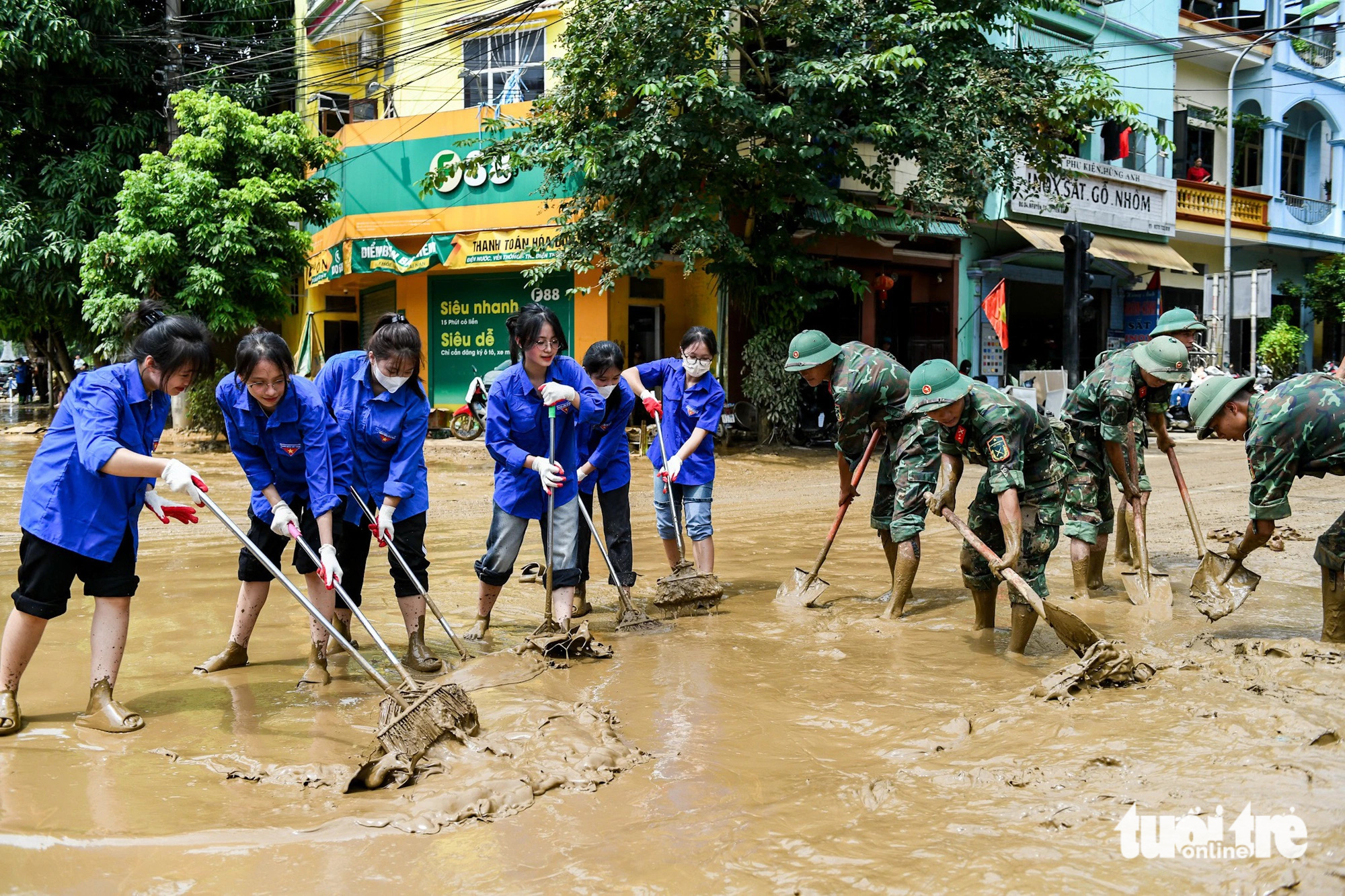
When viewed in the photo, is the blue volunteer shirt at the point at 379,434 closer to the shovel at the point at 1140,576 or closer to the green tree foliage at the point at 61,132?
the shovel at the point at 1140,576

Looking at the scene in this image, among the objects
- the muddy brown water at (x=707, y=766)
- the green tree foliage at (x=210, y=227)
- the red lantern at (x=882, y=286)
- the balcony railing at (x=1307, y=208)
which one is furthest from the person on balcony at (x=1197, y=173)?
the muddy brown water at (x=707, y=766)

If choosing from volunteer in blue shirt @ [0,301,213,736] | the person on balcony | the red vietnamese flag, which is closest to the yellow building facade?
the red vietnamese flag

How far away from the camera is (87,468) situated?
3.85 metres

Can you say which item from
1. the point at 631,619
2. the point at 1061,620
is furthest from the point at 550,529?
the point at 1061,620

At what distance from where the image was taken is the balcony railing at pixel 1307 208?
25.1 metres

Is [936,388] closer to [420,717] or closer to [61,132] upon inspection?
[420,717]

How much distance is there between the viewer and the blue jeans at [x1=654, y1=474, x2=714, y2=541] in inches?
252

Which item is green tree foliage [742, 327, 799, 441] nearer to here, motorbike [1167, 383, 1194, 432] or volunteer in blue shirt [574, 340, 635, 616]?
motorbike [1167, 383, 1194, 432]

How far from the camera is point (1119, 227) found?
20.5 meters

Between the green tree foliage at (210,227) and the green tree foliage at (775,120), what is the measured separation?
3.30m

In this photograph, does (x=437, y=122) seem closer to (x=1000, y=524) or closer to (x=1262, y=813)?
(x=1000, y=524)

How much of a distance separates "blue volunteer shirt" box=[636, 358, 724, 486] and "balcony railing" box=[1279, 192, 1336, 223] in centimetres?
2407

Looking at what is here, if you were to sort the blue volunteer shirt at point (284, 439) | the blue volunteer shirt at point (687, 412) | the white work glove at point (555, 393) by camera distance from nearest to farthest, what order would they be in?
the blue volunteer shirt at point (284, 439) < the white work glove at point (555, 393) < the blue volunteer shirt at point (687, 412)

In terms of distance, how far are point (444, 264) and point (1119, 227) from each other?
13.5 meters
